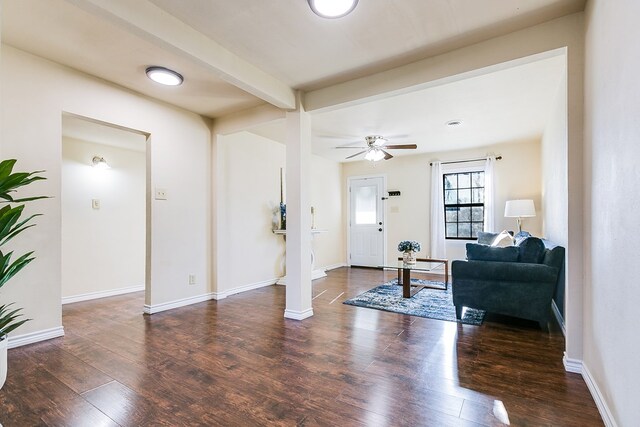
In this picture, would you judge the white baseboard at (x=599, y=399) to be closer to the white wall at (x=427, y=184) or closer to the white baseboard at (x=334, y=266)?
the white wall at (x=427, y=184)

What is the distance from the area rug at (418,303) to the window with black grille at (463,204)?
1824 millimetres

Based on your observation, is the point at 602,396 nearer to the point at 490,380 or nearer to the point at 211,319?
the point at 490,380

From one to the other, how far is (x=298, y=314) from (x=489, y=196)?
→ 4226 mm

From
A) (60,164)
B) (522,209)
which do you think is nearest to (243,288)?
(60,164)

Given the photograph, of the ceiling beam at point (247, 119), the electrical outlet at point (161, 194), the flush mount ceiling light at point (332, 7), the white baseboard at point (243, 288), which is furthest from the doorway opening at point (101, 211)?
the flush mount ceiling light at point (332, 7)

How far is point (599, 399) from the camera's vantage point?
1.70 meters

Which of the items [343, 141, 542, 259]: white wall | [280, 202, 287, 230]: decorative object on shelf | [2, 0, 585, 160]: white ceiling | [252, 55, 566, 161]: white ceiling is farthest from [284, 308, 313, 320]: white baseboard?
[343, 141, 542, 259]: white wall

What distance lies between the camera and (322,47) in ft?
8.25

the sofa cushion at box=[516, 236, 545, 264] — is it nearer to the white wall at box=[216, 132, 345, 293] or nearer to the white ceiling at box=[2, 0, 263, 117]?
the white ceiling at box=[2, 0, 263, 117]

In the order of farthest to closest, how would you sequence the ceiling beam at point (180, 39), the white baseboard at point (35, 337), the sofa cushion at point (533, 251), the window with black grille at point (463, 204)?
the window with black grille at point (463, 204) < the sofa cushion at point (533, 251) < the white baseboard at point (35, 337) < the ceiling beam at point (180, 39)

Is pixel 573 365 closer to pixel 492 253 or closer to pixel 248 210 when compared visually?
pixel 492 253

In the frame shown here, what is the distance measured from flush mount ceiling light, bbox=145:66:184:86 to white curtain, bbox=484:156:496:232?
512 cm

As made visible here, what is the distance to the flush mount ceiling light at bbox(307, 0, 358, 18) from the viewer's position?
76.7 inches

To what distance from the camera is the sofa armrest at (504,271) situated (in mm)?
2793
